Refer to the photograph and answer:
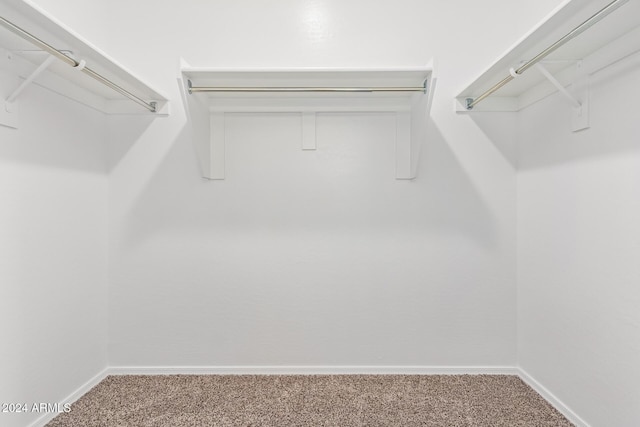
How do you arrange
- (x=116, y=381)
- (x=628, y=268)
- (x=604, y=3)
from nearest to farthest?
(x=604, y=3)
(x=628, y=268)
(x=116, y=381)

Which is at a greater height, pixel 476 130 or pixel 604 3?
pixel 604 3

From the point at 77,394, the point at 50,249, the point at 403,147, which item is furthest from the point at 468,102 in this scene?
the point at 77,394

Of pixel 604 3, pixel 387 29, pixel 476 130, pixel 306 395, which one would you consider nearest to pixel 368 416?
pixel 306 395

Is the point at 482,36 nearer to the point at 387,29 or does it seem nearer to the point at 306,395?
the point at 387,29

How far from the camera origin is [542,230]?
5.43 feet

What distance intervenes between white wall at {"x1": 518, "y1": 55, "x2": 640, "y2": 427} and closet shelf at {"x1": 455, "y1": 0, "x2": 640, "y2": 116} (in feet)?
0.18

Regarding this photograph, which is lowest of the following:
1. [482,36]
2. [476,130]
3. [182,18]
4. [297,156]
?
[297,156]

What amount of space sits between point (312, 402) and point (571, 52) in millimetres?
1938

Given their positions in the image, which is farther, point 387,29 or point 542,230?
point 387,29

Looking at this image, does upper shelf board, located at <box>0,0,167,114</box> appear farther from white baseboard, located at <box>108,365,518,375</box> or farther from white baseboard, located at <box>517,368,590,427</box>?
white baseboard, located at <box>517,368,590,427</box>

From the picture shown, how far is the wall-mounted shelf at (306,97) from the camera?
1481 millimetres

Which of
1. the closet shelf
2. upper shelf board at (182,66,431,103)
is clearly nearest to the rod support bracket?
the closet shelf

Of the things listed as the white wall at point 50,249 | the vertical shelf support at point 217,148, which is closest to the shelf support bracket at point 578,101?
the vertical shelf support at point 217,148

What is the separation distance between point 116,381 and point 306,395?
106 centimetres
